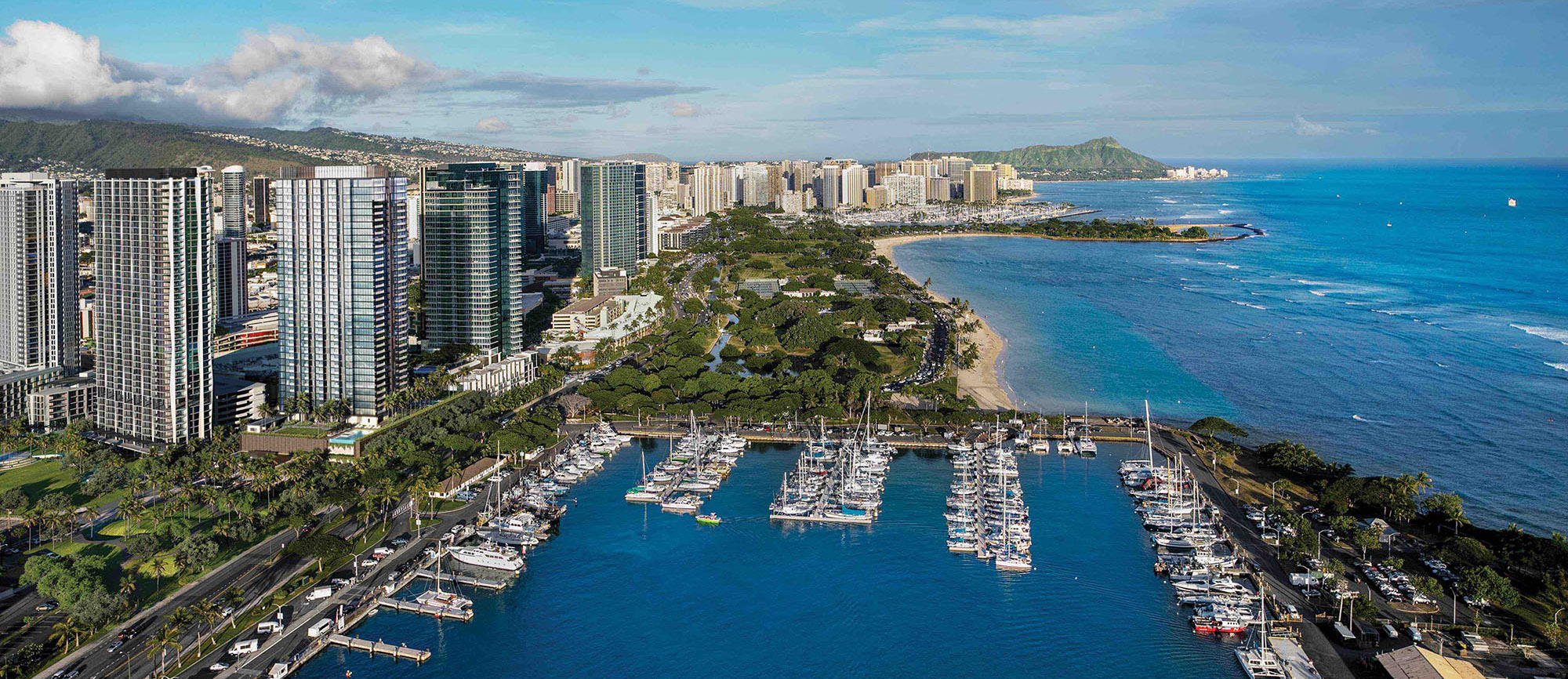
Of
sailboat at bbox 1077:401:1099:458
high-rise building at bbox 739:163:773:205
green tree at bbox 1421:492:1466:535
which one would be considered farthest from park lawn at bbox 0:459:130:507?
high-rise building at bbox 739:163:773:205

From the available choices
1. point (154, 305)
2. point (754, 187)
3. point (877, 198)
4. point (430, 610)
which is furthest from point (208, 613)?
point (877, 198)

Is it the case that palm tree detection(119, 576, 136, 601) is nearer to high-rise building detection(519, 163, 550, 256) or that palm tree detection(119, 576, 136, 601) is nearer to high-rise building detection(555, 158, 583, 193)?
high-rise building detection(519, 163, 550, 256)

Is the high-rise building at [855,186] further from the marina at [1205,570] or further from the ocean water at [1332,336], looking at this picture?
the marina at [1205,570]

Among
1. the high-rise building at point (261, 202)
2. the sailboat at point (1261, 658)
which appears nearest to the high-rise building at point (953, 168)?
the high-rise building at point (261, 202)

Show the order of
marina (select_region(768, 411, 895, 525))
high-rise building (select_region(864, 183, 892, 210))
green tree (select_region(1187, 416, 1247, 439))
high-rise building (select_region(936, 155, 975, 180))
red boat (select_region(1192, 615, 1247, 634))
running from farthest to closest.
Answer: high-rise building (select_region(936, 155, 975, 180)) < high-rise building (select_region(864, 183, 892, 210)) < green tree (select_region(1187, 416, 1247, 439)) < marina (select_region(768, 411, 895, 525)) < red boat (select_region(1192, 615, 1247, 634))

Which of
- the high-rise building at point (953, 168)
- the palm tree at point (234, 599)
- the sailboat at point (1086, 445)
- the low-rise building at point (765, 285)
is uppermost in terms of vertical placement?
the high-rise building at point (953, 168)

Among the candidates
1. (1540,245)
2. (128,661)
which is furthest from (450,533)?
(1540,245)
